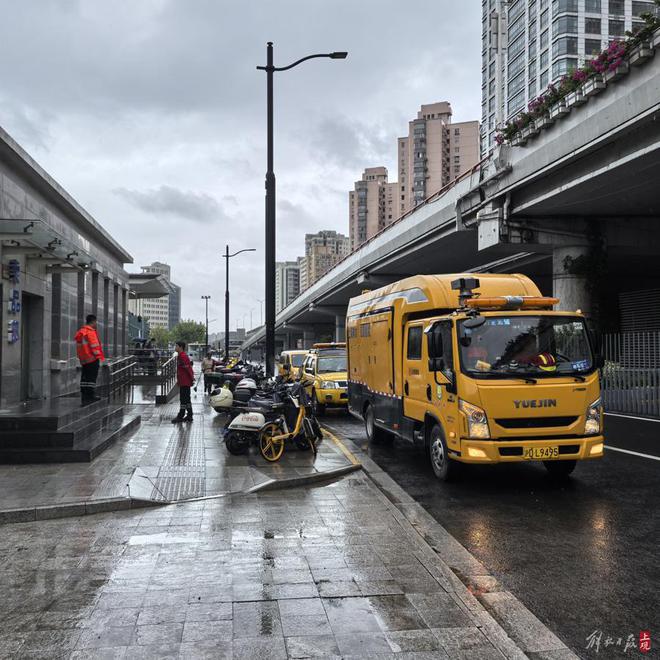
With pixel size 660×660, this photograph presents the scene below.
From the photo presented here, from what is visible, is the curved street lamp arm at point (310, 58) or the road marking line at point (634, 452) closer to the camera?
the road marking line at point (634, 452)

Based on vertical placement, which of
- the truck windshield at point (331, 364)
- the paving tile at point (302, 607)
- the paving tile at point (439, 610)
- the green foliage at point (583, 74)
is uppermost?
the green foliage at point (583, 74)

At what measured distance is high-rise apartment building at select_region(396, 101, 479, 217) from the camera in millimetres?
140625

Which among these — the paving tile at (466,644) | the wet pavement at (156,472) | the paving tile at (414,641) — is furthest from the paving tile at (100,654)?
the wet pavement at (156,472)

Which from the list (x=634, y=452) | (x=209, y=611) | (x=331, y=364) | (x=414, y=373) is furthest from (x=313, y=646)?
(x=331, y=364)

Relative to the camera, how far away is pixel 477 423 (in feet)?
25.7

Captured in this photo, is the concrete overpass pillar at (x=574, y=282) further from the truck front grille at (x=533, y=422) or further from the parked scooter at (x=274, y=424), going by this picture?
the truck front grille at (x=533, y=422)

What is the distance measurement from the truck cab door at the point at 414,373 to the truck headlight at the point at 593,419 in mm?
2062

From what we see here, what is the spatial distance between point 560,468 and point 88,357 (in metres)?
8.72

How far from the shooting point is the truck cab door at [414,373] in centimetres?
925

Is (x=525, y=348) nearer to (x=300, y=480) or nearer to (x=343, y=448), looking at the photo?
(x=300, y=480)

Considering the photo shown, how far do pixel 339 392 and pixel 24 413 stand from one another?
8974mm

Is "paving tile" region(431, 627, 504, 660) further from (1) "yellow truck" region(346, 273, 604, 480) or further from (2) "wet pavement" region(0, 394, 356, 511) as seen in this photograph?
(2) "wet pavement" region(0, 394, 356, 511)

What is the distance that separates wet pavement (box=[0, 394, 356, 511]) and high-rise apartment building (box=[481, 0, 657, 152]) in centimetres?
6640

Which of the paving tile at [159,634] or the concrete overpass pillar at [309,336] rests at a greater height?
the concrete overpass pillar at [309,336]
